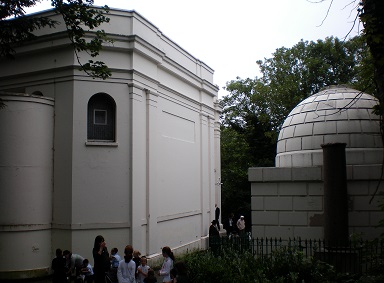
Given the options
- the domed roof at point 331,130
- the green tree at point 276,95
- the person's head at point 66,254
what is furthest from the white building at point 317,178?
the green tree at point 276,95

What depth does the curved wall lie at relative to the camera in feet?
50.4

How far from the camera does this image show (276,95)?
1526 inches

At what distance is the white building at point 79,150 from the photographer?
1559 centimetres

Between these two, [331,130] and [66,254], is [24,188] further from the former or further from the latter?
[331,130]

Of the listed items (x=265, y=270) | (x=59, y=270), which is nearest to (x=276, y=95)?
(x=59, y=270)

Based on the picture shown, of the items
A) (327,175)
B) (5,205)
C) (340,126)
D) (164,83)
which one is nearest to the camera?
(327,175)

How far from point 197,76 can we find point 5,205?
1156 centimetres

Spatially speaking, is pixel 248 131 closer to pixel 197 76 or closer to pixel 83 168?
pixel 197 76

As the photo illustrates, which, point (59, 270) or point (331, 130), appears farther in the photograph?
point (331, 130)

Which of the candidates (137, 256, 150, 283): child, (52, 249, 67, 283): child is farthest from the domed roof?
(52, 249, 67, 283): child

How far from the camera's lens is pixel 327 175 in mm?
11539

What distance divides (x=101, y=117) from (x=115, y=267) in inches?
257

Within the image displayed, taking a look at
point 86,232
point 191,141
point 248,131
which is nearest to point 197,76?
point 191,141

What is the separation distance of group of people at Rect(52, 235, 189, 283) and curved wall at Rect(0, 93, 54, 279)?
274 centimetres
